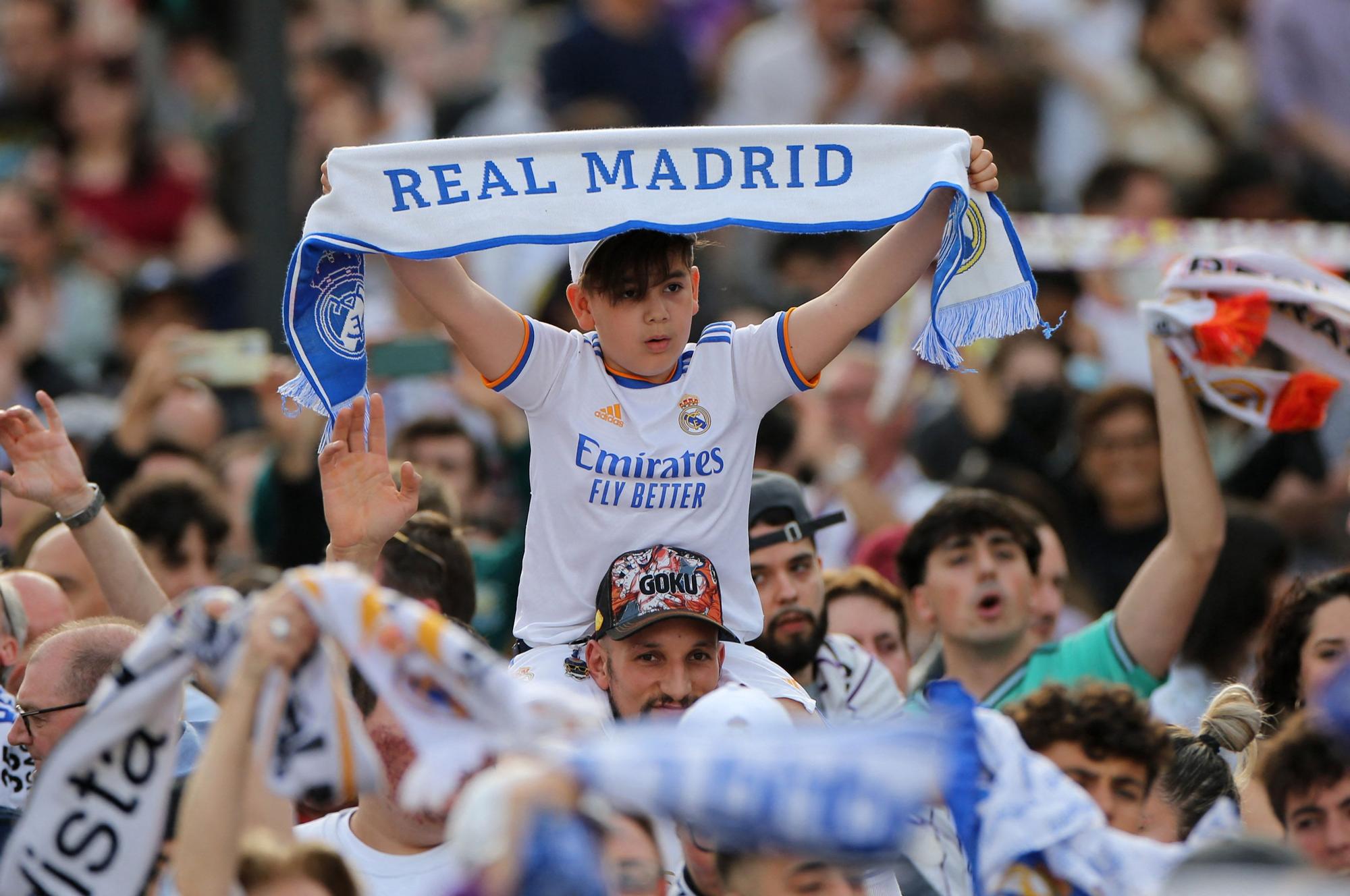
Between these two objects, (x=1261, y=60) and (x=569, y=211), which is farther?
(x=1261, y=60)

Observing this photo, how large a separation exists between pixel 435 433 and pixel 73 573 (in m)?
1.90

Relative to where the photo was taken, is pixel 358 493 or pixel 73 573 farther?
pixel 73 573

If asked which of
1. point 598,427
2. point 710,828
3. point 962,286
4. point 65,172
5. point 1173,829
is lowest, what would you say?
point 1173,829

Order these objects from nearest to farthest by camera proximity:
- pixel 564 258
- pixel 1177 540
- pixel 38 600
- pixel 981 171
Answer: pixel 981 171 → pixel 38 600 → pixel 1177 540 → pixel 564 258

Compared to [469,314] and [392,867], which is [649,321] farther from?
[392,867]

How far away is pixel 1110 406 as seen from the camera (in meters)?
8.62

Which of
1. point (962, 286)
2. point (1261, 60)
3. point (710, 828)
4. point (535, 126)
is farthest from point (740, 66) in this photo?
point (710, 828)

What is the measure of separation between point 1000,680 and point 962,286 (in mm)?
1759

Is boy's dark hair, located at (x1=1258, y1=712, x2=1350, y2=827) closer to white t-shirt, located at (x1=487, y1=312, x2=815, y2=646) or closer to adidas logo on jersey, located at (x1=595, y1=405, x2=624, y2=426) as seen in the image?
white t-shirt, located at (x1=487, y1=312, x2=815, y2=646)

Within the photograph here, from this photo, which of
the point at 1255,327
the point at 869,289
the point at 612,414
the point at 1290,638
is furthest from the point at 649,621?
the point at 1255,327

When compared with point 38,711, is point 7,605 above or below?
above

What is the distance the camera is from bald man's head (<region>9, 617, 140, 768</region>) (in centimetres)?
508

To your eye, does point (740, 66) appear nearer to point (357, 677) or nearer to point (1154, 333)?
point (1154, 333)

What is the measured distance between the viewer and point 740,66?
516 inches
